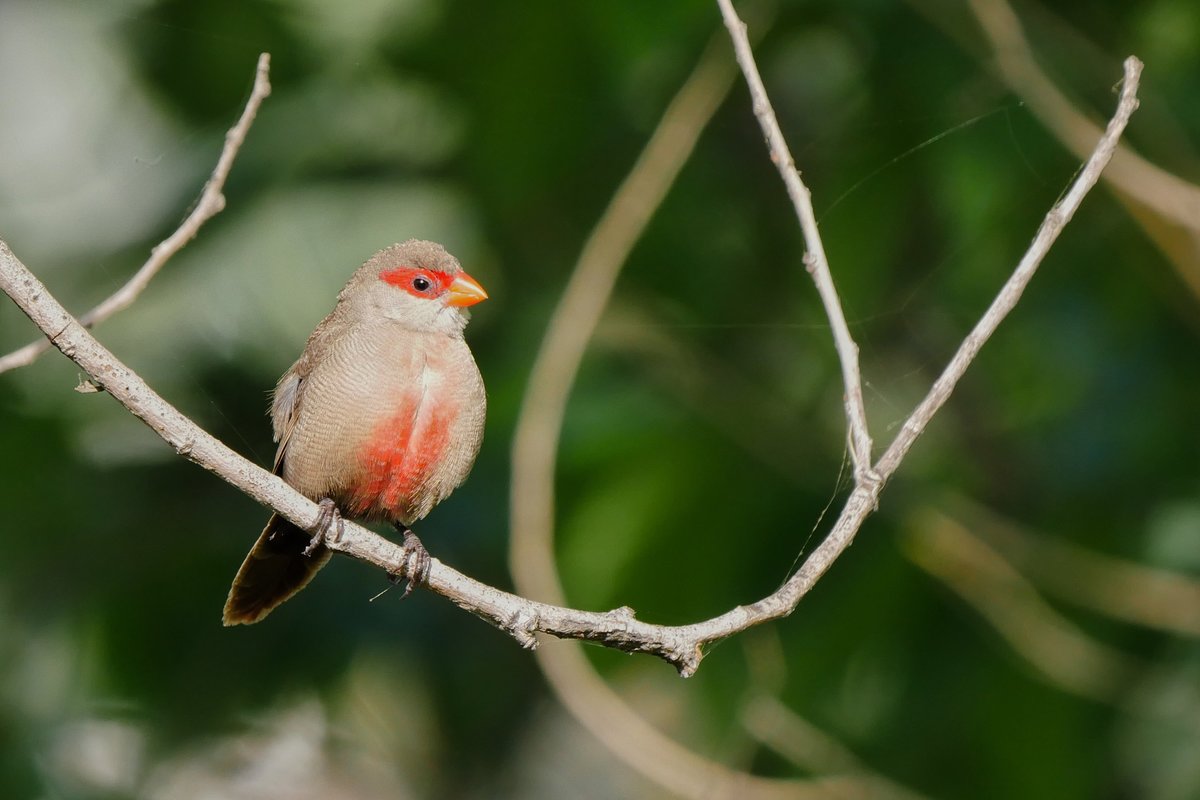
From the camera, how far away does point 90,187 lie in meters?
5.83

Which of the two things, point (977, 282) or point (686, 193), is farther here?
point (686, 193)

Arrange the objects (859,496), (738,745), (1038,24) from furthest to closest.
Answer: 1. (1038,24)
2. (738,745)
3. (859,496)

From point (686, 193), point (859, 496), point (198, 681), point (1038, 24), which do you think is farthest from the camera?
point (198, 681)

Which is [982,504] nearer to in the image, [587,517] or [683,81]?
[587,517]

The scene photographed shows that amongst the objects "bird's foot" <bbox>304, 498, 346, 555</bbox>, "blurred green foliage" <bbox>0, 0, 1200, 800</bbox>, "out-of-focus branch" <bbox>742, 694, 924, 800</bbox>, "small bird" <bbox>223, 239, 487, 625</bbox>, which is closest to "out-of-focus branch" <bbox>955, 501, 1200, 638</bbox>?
"blurred green foliage" <bbox>0, 0, 1200, 800</bbox>

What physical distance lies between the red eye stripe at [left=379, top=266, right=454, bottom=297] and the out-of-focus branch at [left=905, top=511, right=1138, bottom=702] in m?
2.24

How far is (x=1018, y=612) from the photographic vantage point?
4805mm

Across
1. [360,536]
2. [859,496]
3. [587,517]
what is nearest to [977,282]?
[587,517]

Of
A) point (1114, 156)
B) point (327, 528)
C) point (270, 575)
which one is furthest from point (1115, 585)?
point (327, 528)

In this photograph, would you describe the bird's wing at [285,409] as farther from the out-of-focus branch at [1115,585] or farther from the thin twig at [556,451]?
the out-of-focus branch at [1115,585]

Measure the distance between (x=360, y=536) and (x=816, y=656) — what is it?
2.72m

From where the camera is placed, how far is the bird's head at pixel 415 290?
3207 millimetres

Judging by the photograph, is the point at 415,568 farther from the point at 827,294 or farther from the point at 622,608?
the point at 827,294

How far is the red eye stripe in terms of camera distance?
327 centimetres
